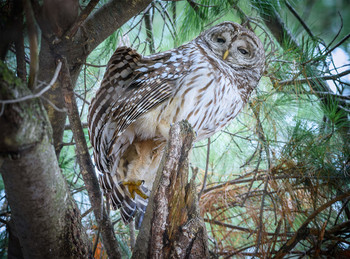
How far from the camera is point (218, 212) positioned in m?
2.03

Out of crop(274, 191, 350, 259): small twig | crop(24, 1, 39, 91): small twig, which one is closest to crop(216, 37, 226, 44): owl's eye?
crop(274, 191, 350, 259): small twig

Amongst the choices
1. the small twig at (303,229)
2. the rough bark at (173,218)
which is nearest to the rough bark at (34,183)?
the rough bark at (173,218)

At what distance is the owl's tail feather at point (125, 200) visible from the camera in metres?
1.55

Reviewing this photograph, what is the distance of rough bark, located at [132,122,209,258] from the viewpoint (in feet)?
3.21

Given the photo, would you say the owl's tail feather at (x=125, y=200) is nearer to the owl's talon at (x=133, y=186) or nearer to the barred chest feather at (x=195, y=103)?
the owl's talon at (x=133, y=186)

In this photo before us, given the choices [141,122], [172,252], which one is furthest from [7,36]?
[172,252]

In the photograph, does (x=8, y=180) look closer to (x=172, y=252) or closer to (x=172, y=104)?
(x=172, y=252)

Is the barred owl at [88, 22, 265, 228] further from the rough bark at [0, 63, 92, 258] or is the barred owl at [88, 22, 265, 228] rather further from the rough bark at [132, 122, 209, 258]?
the rough bark at [0, 63, 92, 258]

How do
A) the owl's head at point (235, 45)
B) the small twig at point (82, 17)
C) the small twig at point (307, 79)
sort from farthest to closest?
1. the owl's head at point (235, 45)
2. the small twig at point (307, 79)
3. the small twig at point (82, 17)

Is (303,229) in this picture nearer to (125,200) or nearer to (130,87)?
(125,200)

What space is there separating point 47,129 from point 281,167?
1.40 meters

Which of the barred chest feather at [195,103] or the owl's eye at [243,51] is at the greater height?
the owl's eye at [243,51]

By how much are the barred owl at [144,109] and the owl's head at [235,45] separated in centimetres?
26

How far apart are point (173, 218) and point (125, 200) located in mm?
626
